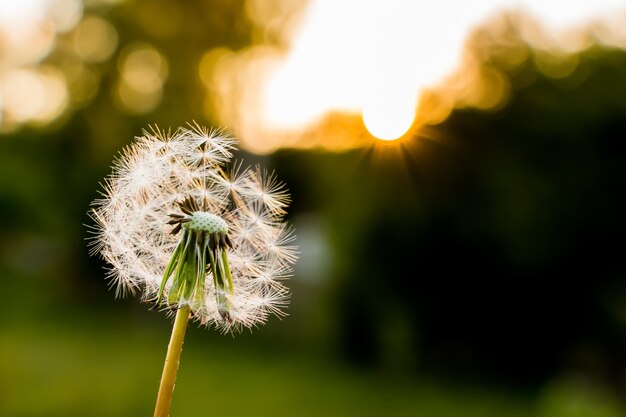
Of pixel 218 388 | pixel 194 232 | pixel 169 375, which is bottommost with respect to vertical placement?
pixel 169 375

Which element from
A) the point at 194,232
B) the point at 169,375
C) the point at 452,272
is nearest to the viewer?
the point at 169,375

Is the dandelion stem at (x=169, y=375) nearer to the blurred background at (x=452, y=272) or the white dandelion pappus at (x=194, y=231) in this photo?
the white dandelion pappus at (x=194, y=231)

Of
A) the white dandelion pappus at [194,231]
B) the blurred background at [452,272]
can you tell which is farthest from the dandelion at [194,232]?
the blurred background at [452,272]

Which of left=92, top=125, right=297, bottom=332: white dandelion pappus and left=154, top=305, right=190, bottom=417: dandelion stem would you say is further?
left=92, top=125, right=297, bottom=332: white dandelion pappus

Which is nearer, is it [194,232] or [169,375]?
[169,375]

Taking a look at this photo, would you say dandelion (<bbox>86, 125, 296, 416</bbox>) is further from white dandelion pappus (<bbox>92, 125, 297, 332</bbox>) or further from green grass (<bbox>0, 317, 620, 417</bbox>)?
green grass (<bbox>0, 317, 620, 417</bbox>)

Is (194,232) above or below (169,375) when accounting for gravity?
above

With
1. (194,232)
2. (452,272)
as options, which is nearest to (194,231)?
(194,232)

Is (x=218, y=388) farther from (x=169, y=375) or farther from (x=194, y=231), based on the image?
(x=169, y=375)

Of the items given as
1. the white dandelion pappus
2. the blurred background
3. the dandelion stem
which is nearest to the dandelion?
the white dandelion pappus
